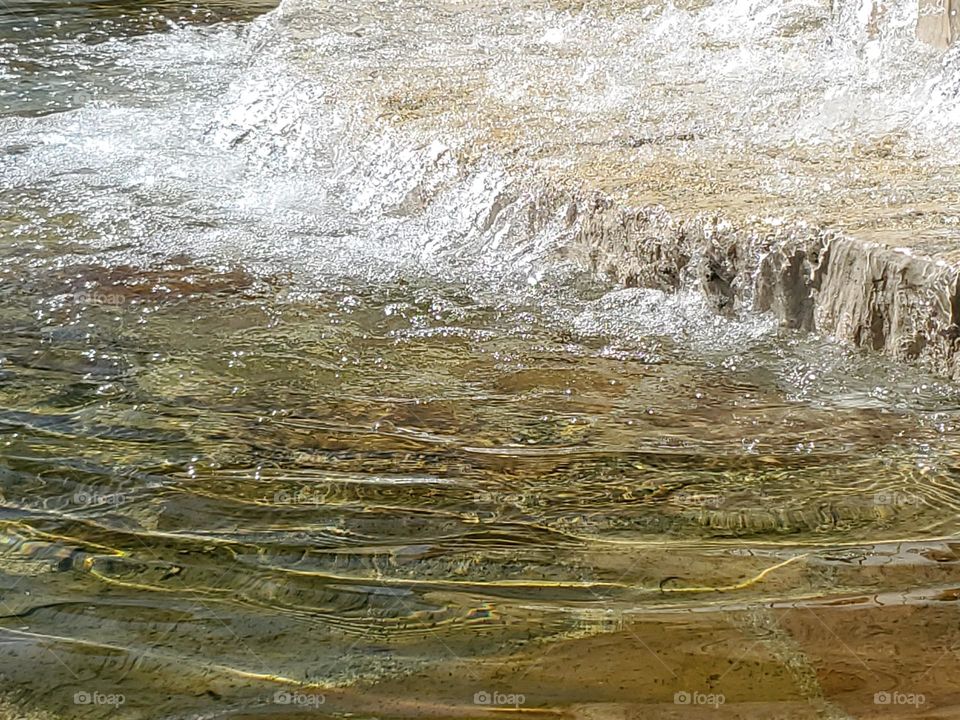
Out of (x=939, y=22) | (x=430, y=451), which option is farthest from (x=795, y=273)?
(x=939, y=22)

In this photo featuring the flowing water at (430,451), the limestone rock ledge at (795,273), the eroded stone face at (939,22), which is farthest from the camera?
the eroded stone face at (939,22)

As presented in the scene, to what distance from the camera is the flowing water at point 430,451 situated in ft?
6.77

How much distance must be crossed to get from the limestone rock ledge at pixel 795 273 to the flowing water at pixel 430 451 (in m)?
0.08

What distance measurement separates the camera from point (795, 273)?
3434 mm

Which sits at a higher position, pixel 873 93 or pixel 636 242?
pixel 873 93

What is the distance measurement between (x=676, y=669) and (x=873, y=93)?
321cm

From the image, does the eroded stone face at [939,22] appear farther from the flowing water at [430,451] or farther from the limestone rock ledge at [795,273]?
the limestone rock ledge at [795,273]

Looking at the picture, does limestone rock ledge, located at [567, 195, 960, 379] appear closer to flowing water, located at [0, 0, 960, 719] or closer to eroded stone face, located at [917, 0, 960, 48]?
flowing water, located at [0, 0, 960, 719]

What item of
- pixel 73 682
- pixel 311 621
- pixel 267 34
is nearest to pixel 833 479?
pixel 311 621

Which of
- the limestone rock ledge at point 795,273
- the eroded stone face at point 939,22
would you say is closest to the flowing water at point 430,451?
the limestone rock ledge at point 795,273

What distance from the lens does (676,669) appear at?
202cm

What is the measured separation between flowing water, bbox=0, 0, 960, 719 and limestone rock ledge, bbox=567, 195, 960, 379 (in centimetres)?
8

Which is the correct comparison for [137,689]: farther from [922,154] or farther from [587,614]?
[922,154]

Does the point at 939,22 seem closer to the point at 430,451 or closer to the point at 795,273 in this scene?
the point at 795,273
